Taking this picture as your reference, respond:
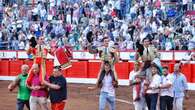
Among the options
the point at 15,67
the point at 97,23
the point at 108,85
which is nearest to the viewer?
the point at 108,85

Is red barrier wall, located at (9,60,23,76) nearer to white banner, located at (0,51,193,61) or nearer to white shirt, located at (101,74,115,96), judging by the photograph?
white banner, located at (0,51,193,61)

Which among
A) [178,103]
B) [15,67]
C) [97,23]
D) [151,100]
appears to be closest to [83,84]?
[97,23]

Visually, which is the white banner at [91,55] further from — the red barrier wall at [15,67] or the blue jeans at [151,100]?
the blue jeans at [151,100]

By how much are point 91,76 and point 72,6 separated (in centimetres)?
516

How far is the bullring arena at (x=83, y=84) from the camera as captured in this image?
63.7 ft

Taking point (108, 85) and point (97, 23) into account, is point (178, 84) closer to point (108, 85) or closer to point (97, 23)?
point (108, 85)

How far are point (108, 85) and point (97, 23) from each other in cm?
1572

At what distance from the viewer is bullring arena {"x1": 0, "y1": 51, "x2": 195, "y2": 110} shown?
19422 mm

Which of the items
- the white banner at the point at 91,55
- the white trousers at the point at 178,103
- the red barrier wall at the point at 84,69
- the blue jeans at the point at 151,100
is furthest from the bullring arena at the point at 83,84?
the blue jeans at the point at 151,100

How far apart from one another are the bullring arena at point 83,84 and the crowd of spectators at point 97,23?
34.9 inches

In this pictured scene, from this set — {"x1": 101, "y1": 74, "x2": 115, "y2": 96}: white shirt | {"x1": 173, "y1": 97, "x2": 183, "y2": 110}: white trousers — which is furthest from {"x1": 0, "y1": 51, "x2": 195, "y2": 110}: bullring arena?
{"x1": 101, "y1": 74, "x2": 115, "y2": 96}: white shirt

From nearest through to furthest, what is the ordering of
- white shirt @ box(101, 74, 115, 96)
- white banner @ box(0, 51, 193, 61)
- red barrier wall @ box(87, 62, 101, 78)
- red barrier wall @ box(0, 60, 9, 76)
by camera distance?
white shirt @ box(101, 74, 115, 96) < white banner @ box(0, 51, 193, 61) < red barrier wall @ box(87, 62, 101, 78) < red barrier wall @ box(0, 60, 9, 76)

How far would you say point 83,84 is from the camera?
26.9m

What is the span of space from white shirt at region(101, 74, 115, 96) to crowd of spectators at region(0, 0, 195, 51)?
1083 centimetres
